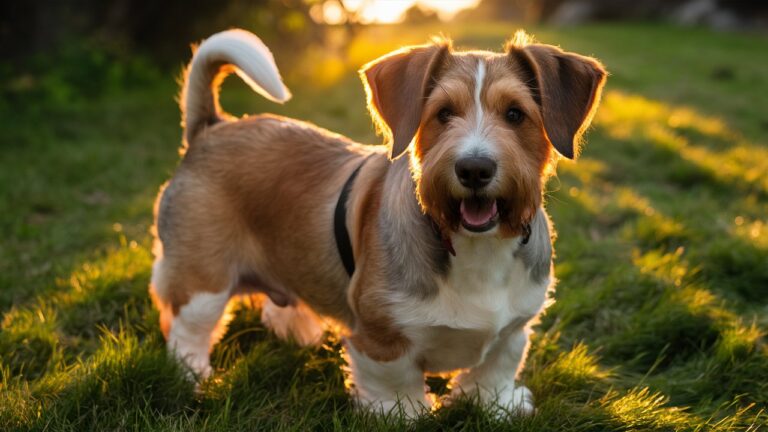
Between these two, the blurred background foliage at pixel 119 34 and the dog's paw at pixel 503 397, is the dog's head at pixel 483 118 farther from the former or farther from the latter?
the blurred background foliage at pixel 119 34

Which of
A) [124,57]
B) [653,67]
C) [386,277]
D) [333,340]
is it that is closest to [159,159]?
[124,57]

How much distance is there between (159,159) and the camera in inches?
349

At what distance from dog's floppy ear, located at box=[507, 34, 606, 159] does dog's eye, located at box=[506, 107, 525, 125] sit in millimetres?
94

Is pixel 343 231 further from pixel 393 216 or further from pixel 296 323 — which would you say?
pixel 296 323

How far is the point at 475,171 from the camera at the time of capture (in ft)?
9.23

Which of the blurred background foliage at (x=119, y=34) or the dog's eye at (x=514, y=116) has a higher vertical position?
the dog's eye at (x=514, y=116)

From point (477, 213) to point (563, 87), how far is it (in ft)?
2.22

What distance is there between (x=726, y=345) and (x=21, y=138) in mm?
8011

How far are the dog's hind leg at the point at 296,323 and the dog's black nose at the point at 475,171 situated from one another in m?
1.69

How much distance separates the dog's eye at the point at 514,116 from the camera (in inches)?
123

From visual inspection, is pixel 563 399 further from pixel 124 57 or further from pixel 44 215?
pixel 124 57

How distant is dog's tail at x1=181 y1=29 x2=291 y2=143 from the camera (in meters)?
3.93

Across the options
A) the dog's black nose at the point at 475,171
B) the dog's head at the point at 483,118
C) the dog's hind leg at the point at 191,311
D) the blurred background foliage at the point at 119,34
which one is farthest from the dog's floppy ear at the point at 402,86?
the blurred background foliage at the point at 119,34

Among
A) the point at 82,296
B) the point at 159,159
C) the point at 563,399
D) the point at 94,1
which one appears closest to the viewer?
the point at 563,399
